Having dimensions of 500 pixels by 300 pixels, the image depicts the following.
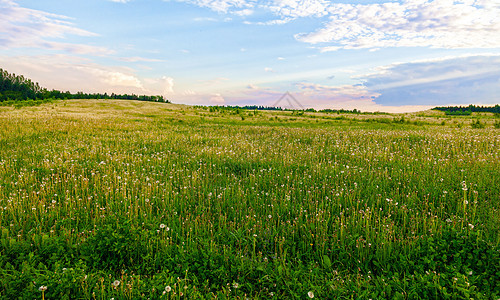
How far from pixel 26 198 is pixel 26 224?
1.35 m

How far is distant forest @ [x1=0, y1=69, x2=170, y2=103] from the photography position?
415ft

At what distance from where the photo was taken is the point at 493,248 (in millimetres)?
3699

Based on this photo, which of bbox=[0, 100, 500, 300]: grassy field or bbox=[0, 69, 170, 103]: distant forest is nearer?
bbox=[0, 100, 500, 300]: grassy field

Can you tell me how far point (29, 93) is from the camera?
140 m

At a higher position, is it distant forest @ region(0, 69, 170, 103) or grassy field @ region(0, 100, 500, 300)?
distant forest @ region(0, 69, 170, 103)

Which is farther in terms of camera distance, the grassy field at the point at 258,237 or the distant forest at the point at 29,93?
the distant forest at the point at 29,93

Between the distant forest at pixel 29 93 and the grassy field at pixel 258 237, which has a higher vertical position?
the distant forest at pixel 29 93

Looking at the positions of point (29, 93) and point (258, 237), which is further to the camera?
point (29, 93)

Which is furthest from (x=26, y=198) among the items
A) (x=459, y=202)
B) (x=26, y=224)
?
(x=459, y=202)

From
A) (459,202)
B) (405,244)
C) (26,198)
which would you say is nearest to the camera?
(405,244)

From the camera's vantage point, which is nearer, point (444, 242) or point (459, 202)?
point (444, 242)

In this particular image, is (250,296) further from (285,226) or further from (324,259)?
(285,226)

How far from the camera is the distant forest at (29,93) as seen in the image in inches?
4978

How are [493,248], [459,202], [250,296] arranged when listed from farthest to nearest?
[459,202] → [493,248] → [250,296]
